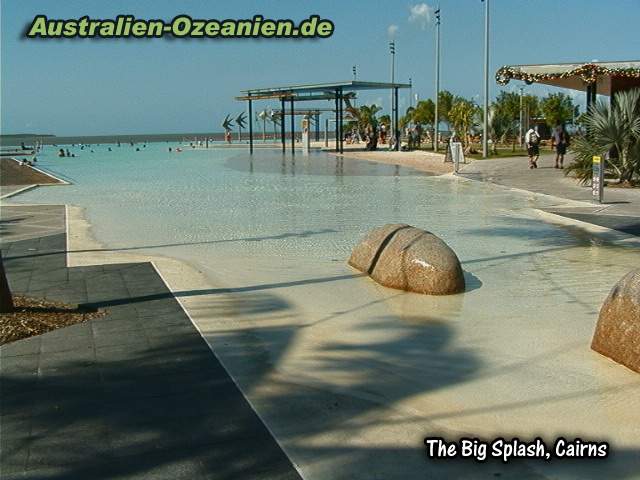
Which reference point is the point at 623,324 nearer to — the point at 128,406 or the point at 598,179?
the point at 128,406

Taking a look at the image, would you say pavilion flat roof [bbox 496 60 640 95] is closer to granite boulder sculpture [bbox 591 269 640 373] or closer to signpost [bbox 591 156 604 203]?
signpost [bbox 591 156 604 203]

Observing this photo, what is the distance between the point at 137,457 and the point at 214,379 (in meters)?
1.27

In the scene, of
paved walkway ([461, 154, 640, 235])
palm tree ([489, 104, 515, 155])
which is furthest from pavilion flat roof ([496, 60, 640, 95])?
palm tree ([489, 104, 515, 155])

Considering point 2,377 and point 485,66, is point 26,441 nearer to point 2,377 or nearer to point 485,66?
point 2,377

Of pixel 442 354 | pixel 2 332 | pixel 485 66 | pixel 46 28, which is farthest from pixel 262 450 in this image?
pixel 485 66

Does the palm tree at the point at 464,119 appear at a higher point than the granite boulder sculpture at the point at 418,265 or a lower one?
higher

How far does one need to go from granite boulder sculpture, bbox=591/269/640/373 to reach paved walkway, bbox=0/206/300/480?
294cm

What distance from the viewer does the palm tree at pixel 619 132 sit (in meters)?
19.8

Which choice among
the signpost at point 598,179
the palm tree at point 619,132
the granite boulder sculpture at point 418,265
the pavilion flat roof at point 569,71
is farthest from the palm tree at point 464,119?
the granite boulder sculpture at point 418,265

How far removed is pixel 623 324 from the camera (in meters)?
5.53

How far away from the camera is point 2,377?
526cm

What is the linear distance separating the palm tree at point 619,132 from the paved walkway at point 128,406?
16.0 meters

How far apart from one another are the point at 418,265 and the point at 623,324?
112 inches

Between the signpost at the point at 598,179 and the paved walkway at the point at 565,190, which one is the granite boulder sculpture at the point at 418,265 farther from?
the signpost at the point at 598,179
